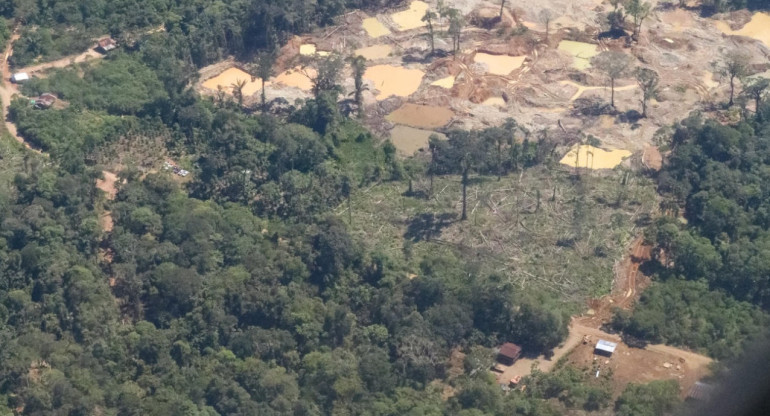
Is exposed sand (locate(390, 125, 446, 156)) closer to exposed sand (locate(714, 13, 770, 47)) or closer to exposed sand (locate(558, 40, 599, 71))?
exposed sand (locate(558, 40, 599, 71))

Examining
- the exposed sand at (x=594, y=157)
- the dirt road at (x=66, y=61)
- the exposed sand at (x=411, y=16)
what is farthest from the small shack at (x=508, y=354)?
the dirt road at (x=66, y=61)

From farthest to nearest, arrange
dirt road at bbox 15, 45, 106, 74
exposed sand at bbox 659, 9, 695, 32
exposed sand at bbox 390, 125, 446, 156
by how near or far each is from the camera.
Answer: exposed sand at bbox 659, 9, 695, 32 → dirt road at bbox 15, 45, 106, 74 → exposed sand at bbox 390, 125, 446, 156

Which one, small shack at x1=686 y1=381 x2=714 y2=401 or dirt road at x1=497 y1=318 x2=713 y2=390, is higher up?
small shack at x1=686 y1=381 x2=714 y2=401

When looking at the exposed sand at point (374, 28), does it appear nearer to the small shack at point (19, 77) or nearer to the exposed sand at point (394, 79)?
the exposed sand at point (394, 79)

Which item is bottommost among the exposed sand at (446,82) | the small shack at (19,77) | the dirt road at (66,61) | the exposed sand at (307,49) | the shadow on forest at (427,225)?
the shadow on forest at (427,225)

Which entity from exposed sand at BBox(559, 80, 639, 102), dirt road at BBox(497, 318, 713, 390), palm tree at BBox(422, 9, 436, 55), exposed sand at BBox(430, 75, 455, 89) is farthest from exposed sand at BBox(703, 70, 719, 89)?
dirt road at BBox(497, 318, 713, 390)

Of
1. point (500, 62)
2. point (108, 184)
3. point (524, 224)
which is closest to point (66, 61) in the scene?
point (108, 184)
